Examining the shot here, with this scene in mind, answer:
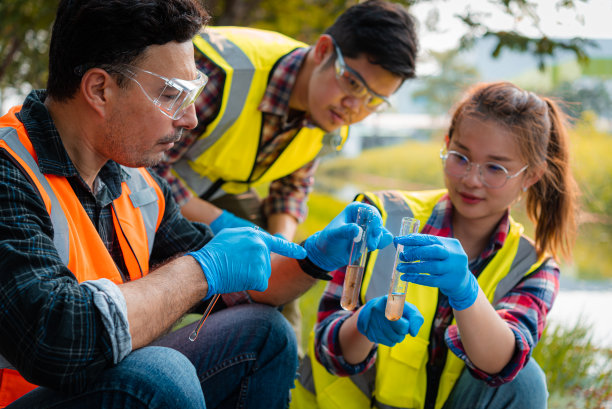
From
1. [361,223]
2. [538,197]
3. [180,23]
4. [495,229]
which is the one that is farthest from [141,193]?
[538,197]

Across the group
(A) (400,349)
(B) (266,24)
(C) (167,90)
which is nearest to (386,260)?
(A) (400,349)

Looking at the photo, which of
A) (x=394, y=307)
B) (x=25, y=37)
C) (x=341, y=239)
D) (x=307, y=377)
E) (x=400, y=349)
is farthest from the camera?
(x=25, y=37)

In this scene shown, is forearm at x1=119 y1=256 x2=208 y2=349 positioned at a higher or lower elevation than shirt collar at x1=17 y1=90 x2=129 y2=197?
lower

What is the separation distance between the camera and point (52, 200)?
4.79ft

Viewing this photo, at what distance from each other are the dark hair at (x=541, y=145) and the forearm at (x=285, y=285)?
0.81 m

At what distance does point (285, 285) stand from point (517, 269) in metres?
0.81

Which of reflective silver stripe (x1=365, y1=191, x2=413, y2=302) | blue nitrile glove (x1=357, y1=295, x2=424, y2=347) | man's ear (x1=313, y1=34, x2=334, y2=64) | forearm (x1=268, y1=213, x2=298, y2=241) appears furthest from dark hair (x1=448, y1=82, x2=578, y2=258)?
forearm (x1=268, y1=213, x2=298, y2=241)

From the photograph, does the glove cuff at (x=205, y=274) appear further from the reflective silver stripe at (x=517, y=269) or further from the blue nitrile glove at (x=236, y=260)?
the reflective silver stripe at (x=517, y=269)

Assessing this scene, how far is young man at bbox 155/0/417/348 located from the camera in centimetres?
257

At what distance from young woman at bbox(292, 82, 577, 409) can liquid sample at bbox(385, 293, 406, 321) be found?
8cm

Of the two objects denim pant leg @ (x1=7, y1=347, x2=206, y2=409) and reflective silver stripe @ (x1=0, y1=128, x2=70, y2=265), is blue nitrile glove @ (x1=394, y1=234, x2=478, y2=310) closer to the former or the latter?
denim pant leg @ (x1=7, y1=347, x2=206, y2=409)

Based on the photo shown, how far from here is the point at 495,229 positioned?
2205mm

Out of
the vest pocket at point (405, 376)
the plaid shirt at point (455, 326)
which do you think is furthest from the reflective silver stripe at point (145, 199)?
the vest pocket at point (405, 376)

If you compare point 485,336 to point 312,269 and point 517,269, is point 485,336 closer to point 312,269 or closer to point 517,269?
point 517,269
